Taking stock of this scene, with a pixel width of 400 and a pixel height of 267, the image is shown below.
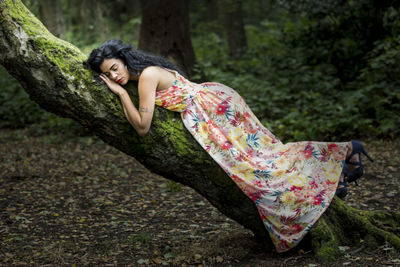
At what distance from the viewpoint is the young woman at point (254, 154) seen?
3039 mm

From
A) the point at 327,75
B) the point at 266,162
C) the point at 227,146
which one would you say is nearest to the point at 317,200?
the point at 266,162

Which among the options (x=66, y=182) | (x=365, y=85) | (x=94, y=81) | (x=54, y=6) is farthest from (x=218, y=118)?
(x=54, y=6)

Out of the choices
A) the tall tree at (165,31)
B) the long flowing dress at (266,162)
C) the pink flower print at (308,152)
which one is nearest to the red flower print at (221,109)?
the long flowing dress at (266,162)

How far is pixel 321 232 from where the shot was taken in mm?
3152

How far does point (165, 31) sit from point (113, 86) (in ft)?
18.9

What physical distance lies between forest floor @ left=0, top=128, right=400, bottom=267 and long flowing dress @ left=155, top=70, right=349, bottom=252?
1.20 feet

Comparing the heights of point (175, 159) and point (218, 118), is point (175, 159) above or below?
below

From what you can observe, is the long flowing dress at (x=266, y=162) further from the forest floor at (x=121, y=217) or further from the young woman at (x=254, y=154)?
the forest floor at (x=121, y=217)

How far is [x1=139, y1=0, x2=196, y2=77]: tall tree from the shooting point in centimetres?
835

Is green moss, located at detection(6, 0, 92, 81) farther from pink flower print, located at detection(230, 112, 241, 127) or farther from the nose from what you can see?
pink flower print, located at detection(230, 112, 241, 127)

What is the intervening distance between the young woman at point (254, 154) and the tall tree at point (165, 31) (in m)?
5.20

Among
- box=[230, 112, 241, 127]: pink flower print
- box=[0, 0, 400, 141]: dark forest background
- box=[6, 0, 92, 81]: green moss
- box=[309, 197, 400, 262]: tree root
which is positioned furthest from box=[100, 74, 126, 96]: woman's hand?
box=[0, 0, 400, 141]: dark forest background

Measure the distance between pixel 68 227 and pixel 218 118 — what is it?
2.17 meters

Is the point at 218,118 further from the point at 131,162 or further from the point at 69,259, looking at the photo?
the point at 131,162
